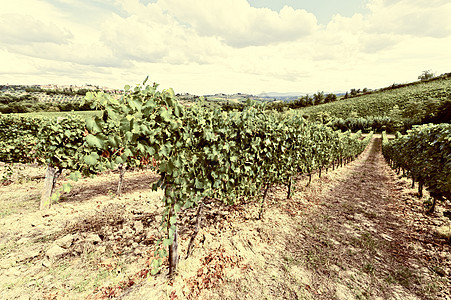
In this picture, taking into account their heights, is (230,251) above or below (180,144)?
below

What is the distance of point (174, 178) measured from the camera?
3303mm

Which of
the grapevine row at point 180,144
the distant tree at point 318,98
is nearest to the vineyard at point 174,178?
the grapevine row at point 180,144

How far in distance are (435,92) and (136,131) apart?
293 feet

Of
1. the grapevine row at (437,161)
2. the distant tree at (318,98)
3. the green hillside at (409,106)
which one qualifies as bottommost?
the grapevine row at (437,161)

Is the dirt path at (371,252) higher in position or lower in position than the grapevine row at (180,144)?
lower

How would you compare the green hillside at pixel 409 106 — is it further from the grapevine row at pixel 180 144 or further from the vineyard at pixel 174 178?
the grapevine row at pixel 180 144

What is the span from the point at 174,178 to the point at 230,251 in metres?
2.62

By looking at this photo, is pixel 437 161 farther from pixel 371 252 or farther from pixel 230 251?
pixel 230 251

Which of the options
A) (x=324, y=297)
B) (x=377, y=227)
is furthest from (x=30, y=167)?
(x=377, y=227)

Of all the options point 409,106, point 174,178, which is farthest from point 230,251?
point 409,106

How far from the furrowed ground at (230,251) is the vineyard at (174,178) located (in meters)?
0.05

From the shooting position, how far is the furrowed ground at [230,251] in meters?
3.71

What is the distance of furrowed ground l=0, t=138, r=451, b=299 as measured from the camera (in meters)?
3.71

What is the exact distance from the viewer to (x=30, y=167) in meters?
12.0
